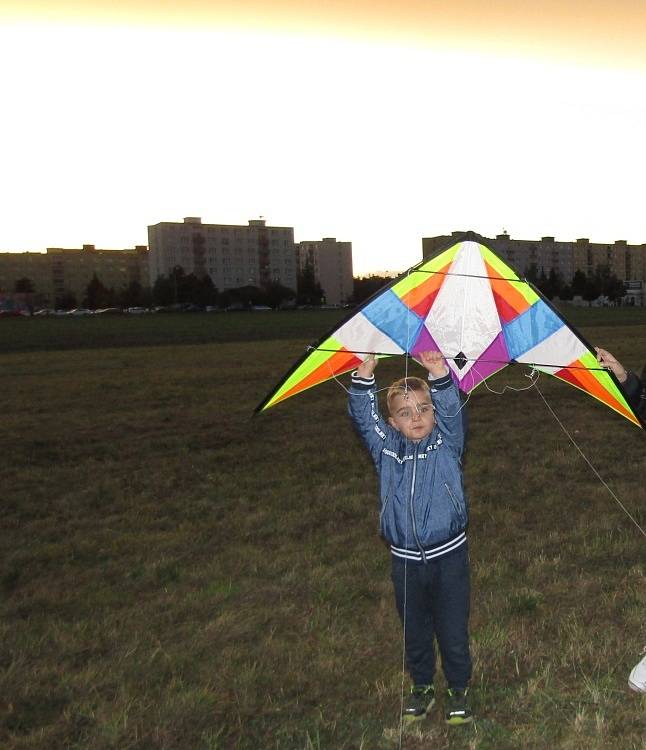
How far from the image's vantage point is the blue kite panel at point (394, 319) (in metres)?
4.82

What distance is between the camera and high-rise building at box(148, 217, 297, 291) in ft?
468

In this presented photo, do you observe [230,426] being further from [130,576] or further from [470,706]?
[470,706]

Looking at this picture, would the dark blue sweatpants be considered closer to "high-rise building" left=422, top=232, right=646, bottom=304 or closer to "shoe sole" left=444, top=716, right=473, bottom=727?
"shoe sole" left=444, top=716, right=473, bottom=727

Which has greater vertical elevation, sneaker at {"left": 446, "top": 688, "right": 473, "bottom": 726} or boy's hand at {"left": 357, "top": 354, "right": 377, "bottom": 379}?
boy's hand at {"left": 357, "top": 354, "right": 377, "bottom": 379}

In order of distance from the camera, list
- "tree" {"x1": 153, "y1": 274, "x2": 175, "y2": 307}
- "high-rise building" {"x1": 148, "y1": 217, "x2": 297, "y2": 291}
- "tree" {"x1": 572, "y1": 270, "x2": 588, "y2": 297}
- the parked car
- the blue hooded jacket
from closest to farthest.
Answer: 1. the blue hooded jacket
2. the parked car
3. "tree" {"x1": 153, "y1": 274, "x2": 175, "y2": 307}
4. "tree" {"x1": 572, "y1": 270, "x2": 588, "y2": 297}
5. "high-rise building" {"x1": 148, "y1": 217, "x2": 297, "y2": 291}

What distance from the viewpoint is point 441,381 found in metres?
3.54

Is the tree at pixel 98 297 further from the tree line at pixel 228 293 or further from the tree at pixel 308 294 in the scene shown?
the tree at pixel 308 294

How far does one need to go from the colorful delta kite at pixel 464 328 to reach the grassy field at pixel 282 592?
53.5 inches

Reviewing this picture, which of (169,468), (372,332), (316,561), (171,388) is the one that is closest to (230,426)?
(169,468)

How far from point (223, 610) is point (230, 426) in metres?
6.56

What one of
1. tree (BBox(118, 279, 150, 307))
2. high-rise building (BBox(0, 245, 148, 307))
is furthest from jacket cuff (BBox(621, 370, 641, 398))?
high-rise building (BBox(0, 245, 148, 307))

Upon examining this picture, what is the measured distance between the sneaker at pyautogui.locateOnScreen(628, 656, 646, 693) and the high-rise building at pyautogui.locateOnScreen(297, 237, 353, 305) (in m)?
155

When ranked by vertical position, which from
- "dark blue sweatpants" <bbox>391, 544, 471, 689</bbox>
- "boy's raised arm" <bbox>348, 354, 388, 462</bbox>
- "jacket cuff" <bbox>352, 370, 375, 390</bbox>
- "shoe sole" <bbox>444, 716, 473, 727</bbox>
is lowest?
"shoe sole" <bbox>444, 716, 473, 727</bbox>

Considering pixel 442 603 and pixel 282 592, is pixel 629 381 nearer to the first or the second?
pixel 442 603
